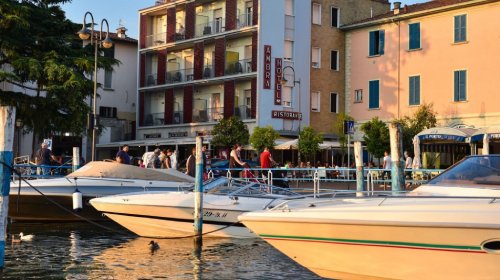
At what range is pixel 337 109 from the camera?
46.8m

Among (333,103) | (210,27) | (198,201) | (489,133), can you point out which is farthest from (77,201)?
(210,27)

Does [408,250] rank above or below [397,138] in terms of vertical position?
below

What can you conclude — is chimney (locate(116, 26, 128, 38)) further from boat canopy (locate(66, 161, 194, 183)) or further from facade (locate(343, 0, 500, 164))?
boat canopy (locate(66, 161, 194, 183))

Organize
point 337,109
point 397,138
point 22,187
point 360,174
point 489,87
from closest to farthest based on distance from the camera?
point 397,138 → point 360,174 → point 22,187 → point 489,87 → point 337,109

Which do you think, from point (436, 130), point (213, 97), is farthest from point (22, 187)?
point (213, 97)

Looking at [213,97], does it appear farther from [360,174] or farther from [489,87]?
[360,174]

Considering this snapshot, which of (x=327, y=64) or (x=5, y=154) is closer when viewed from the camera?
(x=5, y=154)

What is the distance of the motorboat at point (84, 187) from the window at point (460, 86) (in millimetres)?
22735

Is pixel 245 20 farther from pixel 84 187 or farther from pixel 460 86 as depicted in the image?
pixel 84 187

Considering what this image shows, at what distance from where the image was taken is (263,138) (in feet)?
131

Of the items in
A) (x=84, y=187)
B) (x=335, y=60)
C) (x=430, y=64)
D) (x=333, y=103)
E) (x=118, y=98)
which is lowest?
(x=84, y=187)

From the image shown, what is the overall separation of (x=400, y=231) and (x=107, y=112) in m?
47.2

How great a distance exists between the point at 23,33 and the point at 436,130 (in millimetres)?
18876

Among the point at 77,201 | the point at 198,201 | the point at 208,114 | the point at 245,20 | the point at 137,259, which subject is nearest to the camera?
the point at 137,259
